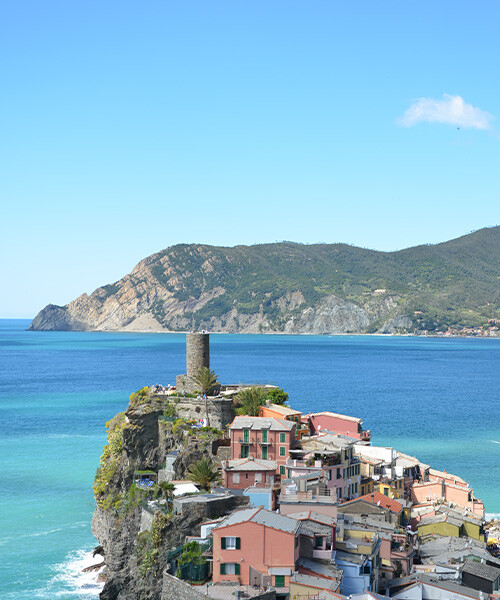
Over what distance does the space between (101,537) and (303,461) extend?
15.8 metres

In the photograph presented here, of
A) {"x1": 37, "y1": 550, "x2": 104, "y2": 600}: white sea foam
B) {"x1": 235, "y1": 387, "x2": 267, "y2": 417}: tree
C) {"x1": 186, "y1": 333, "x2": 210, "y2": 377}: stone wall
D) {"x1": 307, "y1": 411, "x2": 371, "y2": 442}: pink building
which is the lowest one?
{"x1": 37, "y1": 550, "x2": 104, "y2": 600}: white sea foam

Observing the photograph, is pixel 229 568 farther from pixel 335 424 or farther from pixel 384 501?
pixel 335 424

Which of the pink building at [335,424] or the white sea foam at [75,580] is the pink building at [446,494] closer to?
the pink building at [335,424]

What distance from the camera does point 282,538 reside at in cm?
3158

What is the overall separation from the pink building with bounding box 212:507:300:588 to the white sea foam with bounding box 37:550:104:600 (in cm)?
1729

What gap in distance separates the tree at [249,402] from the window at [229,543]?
2099 centimetres

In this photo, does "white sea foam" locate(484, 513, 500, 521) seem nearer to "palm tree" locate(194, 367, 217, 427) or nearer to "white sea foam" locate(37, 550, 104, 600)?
"palm tree" locate(194, 367, 217, 427)

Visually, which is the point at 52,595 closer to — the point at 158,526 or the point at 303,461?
the point at 158,526

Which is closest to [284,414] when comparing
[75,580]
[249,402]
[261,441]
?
[249,402]

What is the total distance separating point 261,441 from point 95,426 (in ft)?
188

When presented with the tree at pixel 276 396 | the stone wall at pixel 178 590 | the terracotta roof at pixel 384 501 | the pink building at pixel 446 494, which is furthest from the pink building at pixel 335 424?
the stone wall at pixel 178 590

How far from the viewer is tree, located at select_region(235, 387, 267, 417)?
176 feet

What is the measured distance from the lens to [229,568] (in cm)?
3244

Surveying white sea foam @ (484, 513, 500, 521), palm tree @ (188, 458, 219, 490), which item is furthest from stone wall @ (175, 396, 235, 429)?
white sea foam @ (484, 513, 500, 521)
